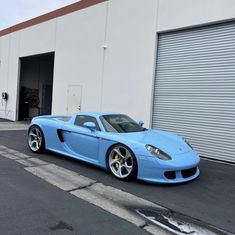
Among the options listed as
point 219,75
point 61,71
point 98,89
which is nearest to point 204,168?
point 219,75

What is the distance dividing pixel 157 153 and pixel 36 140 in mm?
3647

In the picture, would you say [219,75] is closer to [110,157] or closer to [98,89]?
[110,157]

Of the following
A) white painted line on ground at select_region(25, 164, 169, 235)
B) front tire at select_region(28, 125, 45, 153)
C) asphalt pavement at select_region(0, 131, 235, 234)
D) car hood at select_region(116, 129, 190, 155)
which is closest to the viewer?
white painted line on ground at select_region(25, 164, 169, 235)

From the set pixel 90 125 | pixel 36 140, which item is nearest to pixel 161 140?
pixel 90 125

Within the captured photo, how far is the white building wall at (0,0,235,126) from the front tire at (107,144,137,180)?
4.68 metres

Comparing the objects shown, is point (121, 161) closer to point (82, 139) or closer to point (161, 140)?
point (161, 140)

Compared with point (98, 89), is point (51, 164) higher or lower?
lower

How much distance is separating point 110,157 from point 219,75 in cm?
440

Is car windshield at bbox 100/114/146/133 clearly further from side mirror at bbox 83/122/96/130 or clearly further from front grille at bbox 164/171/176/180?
front grille at bbox 164/171/176/180

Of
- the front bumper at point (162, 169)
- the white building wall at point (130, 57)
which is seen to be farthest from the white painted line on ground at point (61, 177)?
the white building wall at point (130, 57)

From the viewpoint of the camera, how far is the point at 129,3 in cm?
1119

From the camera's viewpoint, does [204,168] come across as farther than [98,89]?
No

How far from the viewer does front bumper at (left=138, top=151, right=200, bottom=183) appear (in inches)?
211

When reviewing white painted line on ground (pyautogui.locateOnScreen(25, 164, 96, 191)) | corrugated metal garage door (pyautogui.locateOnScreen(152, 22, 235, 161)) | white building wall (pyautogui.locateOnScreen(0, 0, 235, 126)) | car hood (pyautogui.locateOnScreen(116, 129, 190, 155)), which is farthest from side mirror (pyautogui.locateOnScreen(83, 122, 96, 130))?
white building wall (pyautogui.locateOnScreen(0, 0, 235, 126))
